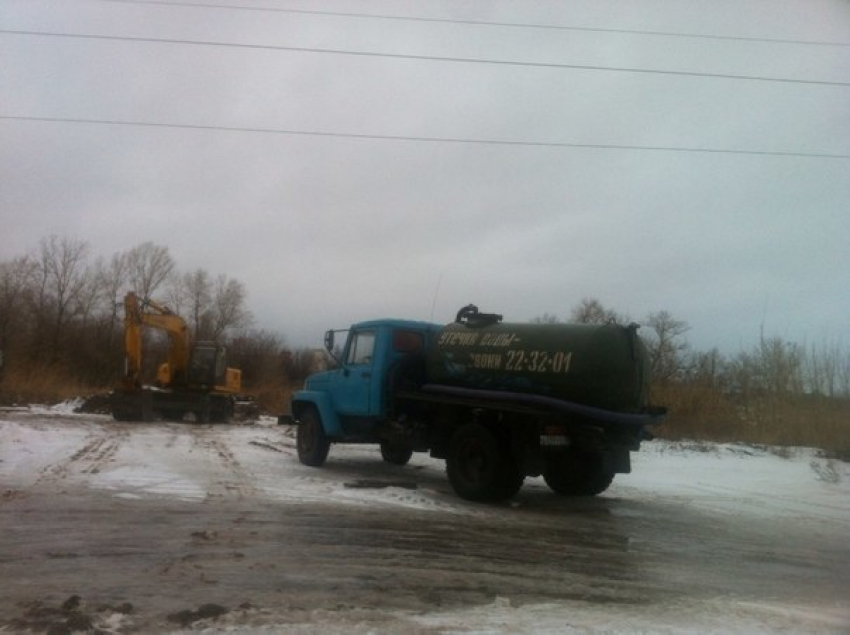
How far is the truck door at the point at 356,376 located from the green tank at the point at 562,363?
1.97 meters

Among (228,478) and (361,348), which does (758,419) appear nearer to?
(361,348)

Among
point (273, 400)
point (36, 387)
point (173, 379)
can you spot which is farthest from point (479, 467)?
point (36, 387)

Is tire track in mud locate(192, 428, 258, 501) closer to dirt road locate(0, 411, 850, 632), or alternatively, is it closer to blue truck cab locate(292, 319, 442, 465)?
dirt road locate(0, 411, 850, 632)

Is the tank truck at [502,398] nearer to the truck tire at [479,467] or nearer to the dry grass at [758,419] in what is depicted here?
the truck tire at [479,467]

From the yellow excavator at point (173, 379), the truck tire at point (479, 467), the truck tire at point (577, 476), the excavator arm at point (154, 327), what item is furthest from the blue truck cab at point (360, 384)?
the yellow excavator at point (173, 379)

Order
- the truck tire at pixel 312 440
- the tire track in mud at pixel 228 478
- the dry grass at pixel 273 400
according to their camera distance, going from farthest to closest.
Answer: the dry grass at pixel 273 400, the truck tire at pixel 312 440, the tire track in mud at pixel 228 478

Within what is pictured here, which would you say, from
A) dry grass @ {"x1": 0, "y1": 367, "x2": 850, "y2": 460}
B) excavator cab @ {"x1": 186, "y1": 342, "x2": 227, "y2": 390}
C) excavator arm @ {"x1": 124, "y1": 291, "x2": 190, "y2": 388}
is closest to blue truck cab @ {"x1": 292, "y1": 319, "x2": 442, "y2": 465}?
dry grass @ {"x1": 0, "y1": 367, "x2": 850, "y2": 460}

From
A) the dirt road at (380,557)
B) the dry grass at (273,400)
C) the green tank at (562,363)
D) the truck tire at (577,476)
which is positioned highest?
the green tank at (562,363)

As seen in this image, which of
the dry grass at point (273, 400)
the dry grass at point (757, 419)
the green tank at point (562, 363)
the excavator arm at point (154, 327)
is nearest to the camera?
the green tank at point (562, 363)

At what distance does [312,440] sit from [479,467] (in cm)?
447

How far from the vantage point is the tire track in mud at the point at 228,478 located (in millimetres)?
10966

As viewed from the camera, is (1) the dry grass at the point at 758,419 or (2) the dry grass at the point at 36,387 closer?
(1) the dry grass at the point at 758,419

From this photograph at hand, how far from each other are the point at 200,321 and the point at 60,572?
224ft

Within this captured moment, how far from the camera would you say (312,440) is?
48.3 feet
